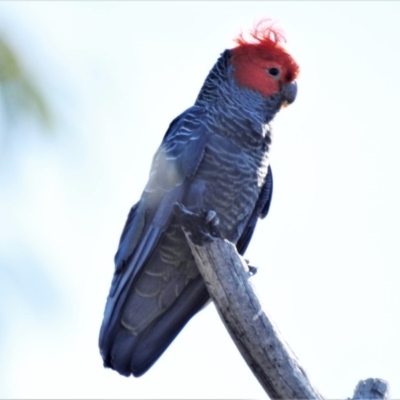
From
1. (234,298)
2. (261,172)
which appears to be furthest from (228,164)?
(234,298)

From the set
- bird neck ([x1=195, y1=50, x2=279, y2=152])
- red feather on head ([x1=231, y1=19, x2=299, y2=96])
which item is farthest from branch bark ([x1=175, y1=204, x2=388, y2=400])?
red feather on head ([x1=231, y1=19, x2=299, y2=96])

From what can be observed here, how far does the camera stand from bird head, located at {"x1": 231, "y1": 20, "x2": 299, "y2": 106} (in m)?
6.30

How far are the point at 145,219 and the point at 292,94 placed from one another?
5.83 feet

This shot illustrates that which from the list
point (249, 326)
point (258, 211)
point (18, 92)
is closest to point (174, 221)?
point (258, 211)

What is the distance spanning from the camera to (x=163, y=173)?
18.5 feet

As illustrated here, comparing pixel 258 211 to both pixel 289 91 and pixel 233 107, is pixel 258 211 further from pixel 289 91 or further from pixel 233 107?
pixel 289 91

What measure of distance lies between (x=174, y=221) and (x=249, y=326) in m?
1.63

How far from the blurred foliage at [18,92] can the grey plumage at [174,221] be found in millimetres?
3669

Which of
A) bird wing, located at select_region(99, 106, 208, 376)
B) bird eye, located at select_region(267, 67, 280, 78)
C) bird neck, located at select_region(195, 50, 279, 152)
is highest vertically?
bird eye, located at select_region(267, 67, 280, 78)

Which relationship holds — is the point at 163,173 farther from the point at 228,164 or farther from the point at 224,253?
the point at 224,253

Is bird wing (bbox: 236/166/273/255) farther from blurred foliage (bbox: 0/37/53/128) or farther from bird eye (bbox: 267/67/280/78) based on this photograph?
blurred foliage (bbox: 0/37/53/128)

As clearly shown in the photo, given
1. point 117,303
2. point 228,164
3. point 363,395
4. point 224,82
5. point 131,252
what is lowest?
point 117,303

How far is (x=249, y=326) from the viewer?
4016 millimetres

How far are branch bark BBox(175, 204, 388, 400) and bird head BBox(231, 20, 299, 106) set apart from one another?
2.19 meters
